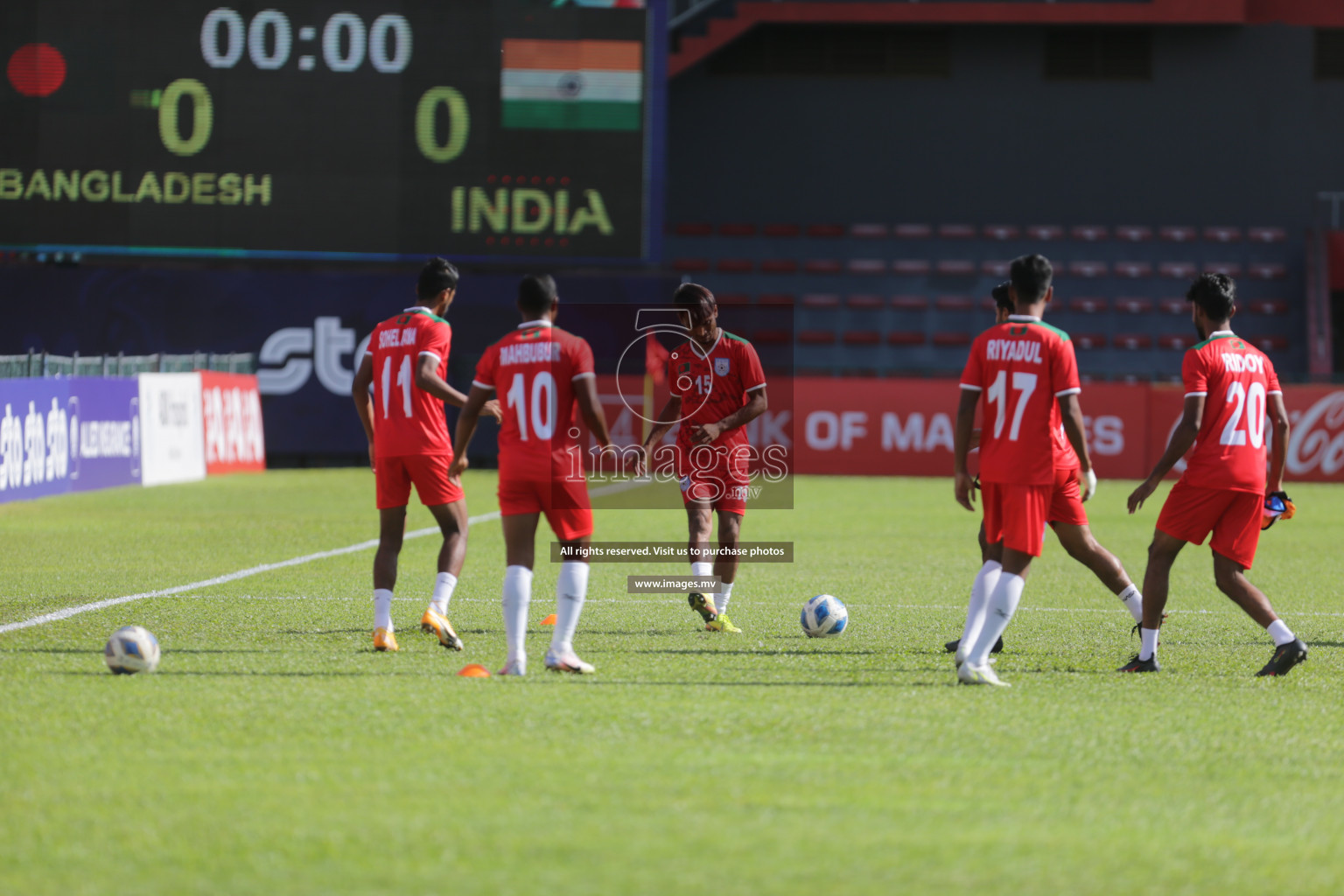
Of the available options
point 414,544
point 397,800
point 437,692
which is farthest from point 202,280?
point 397,800

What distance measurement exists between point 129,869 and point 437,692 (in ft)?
9.04

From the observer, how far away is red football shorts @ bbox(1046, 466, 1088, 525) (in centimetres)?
840

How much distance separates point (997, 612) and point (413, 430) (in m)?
3.29

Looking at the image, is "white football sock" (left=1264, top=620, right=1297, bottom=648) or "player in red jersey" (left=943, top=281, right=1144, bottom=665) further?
"player in red jersey" (left=943, top=281, right=1144, bottom=665)

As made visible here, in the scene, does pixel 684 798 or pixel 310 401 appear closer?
pixel 684 798

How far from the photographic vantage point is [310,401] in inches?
1158

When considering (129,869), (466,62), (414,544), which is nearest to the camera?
(129,869)

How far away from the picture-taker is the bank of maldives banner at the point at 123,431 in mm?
18953

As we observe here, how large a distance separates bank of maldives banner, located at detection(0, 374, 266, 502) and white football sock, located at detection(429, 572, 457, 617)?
35.4 ft

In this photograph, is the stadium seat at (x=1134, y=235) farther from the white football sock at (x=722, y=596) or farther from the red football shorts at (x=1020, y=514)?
the red football shorts at (x=1020, y=514)

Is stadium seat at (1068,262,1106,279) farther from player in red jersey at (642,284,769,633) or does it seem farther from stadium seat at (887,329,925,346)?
player in red jersey at (642,284,769,633)

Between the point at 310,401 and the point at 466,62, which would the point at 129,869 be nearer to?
the point at 466,62

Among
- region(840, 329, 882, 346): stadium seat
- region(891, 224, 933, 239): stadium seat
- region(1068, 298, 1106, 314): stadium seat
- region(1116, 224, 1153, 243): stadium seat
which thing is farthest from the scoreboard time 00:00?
region(1116, 224, 1153, 243): stadium seat

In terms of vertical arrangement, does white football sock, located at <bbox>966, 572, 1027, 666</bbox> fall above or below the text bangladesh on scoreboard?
below
